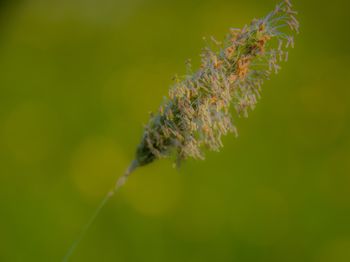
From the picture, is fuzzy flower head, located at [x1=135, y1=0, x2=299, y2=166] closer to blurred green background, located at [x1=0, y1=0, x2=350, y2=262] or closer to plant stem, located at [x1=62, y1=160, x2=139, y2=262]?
plant stem, located at [x1=62, y1=160, x2=139, y2=262]

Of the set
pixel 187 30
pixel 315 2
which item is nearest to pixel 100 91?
pixel 187 30

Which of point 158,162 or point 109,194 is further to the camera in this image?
point 158,162

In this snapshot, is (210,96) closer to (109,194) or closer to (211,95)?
(211,95)

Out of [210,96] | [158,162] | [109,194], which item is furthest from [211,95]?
[158,162]

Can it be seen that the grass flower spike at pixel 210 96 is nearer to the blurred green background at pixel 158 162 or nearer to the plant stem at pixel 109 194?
the plant stem at pixel 109 194

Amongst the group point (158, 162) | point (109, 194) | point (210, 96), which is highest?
point (158, 162)

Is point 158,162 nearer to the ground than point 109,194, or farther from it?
farther from it

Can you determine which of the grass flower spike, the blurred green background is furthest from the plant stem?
the blurred green background
